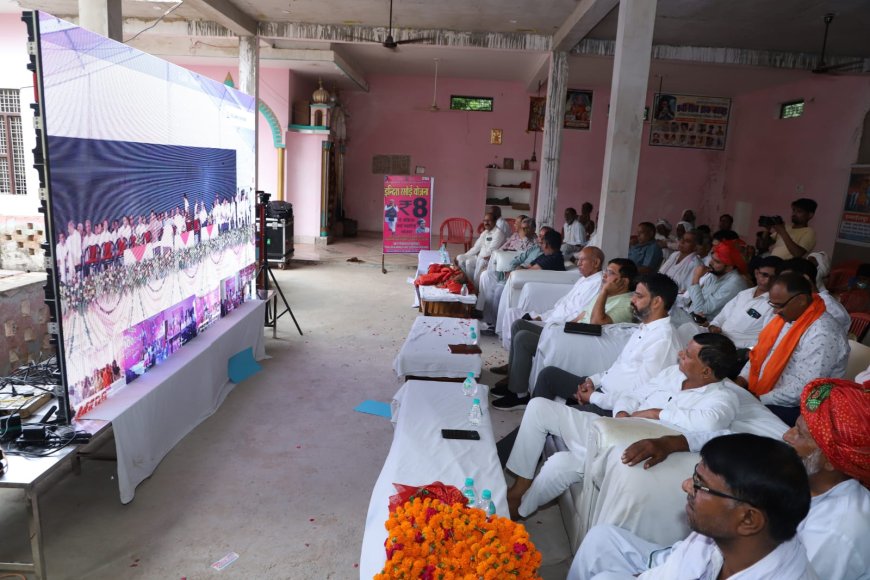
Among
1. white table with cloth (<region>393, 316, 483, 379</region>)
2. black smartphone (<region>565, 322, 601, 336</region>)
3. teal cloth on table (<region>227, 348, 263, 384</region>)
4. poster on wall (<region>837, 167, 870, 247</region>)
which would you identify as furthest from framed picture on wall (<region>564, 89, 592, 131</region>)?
teal cloth on table (<region>227, 348, 263, 384</region>)

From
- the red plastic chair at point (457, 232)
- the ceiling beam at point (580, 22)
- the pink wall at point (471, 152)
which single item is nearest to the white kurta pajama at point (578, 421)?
the ceiling beam at point (580, 22)

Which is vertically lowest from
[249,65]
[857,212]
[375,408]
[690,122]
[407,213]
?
[375,408]

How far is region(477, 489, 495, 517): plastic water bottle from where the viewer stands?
221 cm

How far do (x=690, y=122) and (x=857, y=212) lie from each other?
16.5ft

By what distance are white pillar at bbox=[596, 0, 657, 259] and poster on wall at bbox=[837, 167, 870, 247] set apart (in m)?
5.68

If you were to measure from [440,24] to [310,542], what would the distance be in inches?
266

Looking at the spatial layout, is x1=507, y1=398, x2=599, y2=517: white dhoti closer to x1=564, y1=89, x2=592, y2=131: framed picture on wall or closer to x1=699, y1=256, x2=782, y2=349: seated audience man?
x1=699, y1=256, x2=782, y2=349: seated audience man

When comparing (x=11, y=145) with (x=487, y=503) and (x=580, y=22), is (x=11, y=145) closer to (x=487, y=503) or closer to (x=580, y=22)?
(x=580, y=22)

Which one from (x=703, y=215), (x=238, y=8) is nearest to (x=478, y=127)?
(x=703, y=215)

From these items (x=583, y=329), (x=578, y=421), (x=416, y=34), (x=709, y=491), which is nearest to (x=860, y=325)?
(x=583, y=329)

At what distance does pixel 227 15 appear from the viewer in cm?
681

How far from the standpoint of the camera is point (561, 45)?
7605 millimetres

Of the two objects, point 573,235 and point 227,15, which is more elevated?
point 227,15

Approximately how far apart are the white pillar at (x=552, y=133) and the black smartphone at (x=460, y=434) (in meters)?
6.07
